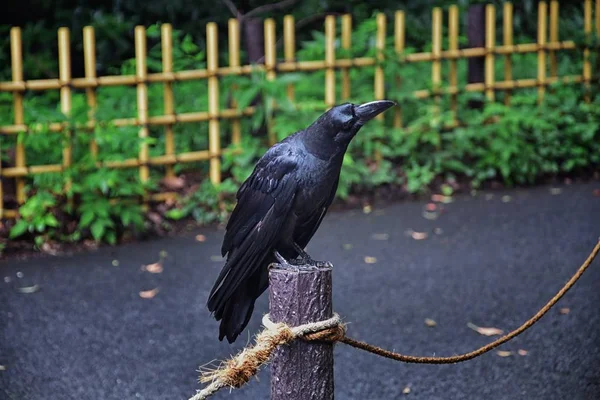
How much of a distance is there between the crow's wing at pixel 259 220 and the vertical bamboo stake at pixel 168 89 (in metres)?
4.66

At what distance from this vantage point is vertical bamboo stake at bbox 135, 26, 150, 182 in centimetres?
730

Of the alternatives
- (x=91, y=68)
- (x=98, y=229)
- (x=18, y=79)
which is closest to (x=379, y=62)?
(x=91, y=68)

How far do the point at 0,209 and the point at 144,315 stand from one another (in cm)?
216

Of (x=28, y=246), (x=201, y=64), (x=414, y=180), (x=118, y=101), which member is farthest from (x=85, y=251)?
(x=414, y=180)

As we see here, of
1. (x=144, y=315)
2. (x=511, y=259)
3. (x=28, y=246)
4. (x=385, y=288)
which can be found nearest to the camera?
(x=144, y=315)

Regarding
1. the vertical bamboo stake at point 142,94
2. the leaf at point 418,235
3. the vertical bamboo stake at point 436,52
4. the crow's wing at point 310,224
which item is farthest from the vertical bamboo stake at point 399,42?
the crow's wing at point 310,224

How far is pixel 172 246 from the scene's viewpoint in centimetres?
685

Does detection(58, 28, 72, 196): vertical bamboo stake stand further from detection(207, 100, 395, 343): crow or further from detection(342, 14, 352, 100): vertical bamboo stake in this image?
detection(207, 100, 395, 343): crow

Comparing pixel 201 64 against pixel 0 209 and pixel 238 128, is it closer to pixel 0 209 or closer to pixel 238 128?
pixel 238 128

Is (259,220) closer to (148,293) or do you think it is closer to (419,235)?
(148,293)

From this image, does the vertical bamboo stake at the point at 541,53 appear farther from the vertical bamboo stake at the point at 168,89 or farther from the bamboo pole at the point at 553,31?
the vertical bamboo stake at the point at 168,89

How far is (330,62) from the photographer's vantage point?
8.05 metres

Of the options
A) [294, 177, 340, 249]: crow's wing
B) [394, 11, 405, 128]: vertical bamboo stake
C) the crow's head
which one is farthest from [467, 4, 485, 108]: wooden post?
the crow's head

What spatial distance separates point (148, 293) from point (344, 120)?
329 cm
